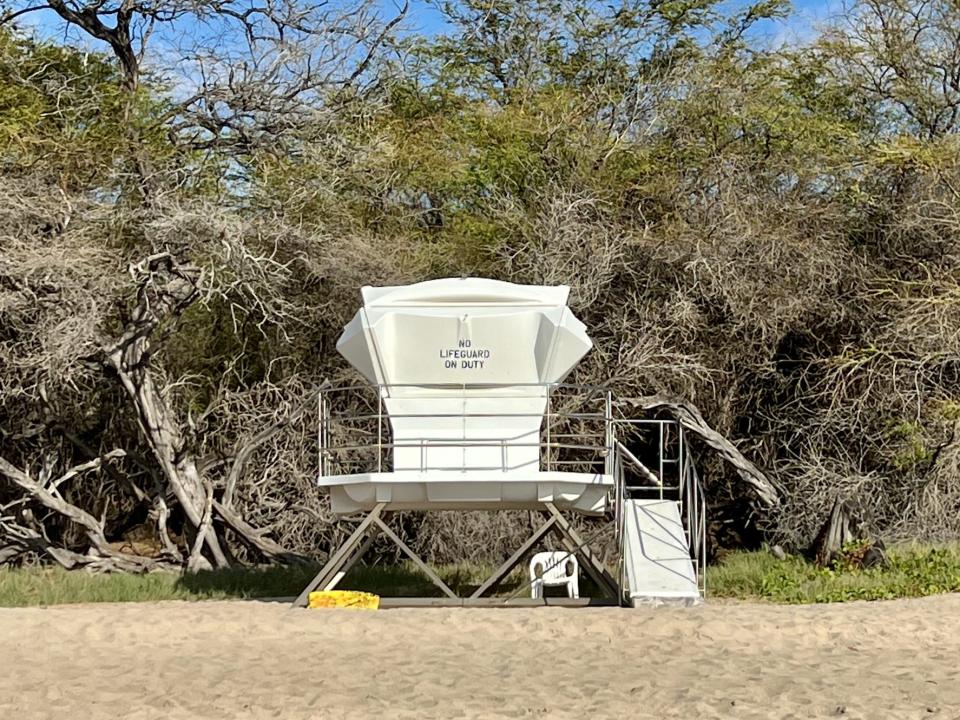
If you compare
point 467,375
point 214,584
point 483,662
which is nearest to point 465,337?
point 467,375

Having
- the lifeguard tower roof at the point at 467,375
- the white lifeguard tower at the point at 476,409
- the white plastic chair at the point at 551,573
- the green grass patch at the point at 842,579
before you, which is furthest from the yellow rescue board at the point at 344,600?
the green grass patch at the point at 842,579

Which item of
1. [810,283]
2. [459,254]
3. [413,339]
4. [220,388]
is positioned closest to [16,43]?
[220,388]

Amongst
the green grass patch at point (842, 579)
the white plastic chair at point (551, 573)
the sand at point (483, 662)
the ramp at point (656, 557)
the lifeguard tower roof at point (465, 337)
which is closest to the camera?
the sand at point (483, 662)

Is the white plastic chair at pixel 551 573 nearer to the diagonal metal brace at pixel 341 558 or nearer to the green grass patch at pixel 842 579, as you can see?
the green grass patch at pixel 842 579

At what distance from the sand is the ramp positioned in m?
0.47

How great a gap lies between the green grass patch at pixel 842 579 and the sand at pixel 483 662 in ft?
3.56

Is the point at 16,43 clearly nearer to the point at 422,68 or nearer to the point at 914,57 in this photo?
the point at 422,68

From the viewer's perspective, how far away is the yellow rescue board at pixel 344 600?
1458cm

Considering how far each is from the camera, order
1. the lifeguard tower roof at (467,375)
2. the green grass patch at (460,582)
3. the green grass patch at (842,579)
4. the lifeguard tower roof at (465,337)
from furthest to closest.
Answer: the green grass patch at (460,582), the green grass patch at (842,579), the lifeguard tower roof at (465,337), the lifeguard tower roof at (467,375)

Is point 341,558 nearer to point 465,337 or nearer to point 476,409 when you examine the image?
point 476,409

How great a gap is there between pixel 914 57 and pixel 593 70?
669 centimetres

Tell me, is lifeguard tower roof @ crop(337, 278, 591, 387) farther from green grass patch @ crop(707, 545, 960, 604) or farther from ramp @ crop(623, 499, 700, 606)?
green grass patch @ crop(707, 545, 960, 604)

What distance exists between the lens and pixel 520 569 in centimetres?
1977

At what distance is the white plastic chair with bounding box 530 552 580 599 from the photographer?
15.8 m
